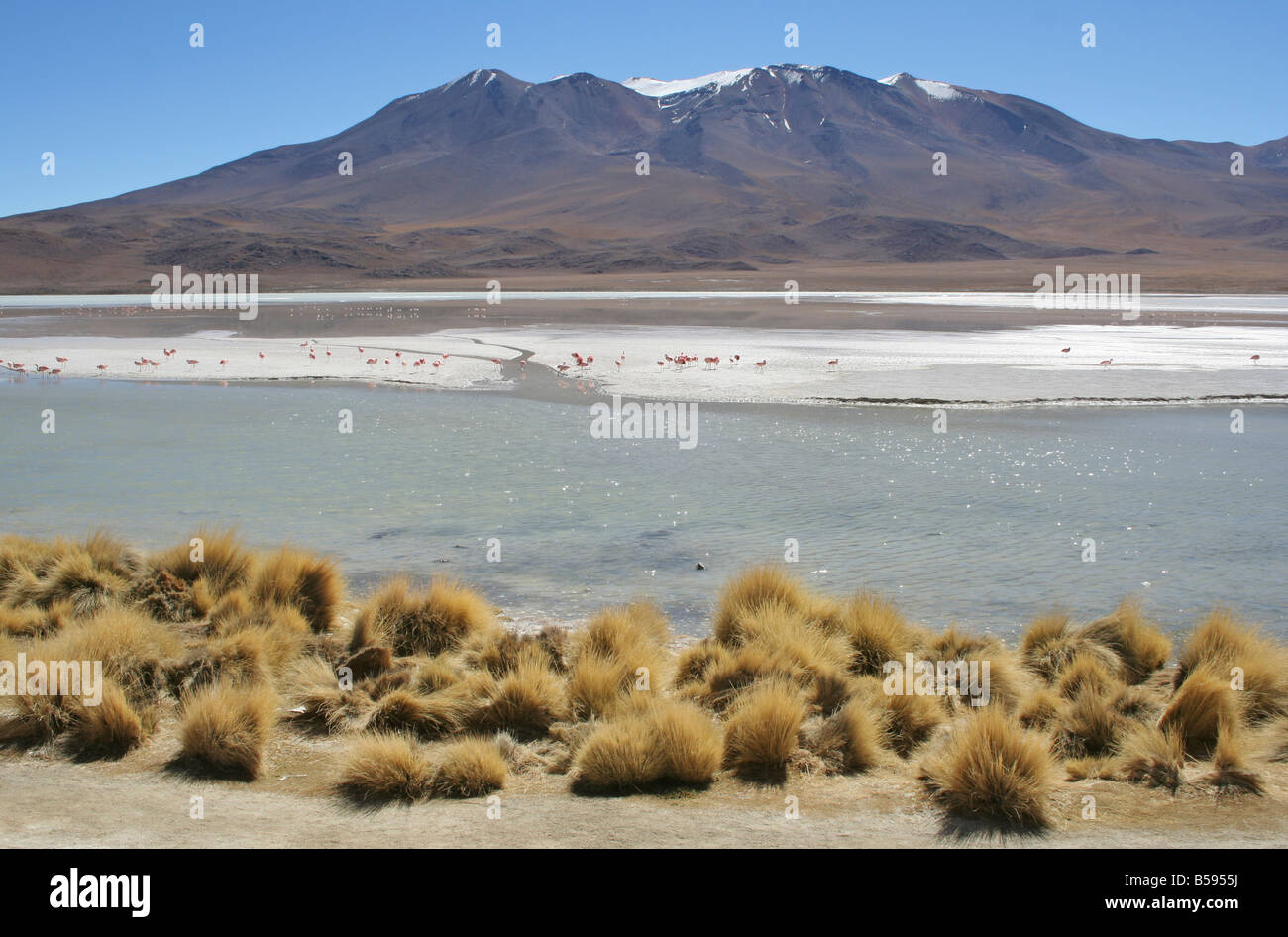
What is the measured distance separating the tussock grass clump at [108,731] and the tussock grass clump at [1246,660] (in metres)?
5.10

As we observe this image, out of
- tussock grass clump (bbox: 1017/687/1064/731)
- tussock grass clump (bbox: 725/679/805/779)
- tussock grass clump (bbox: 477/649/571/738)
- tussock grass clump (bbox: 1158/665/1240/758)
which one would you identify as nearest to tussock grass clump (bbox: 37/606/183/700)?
tussock grass clump (bbox: 477/649/571/738)

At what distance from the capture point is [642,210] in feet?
428

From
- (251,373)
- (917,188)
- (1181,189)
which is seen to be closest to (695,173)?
(917,188)

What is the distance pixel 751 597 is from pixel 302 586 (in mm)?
2769

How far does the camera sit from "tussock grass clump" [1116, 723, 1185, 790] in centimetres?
466

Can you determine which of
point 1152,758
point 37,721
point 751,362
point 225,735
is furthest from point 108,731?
point 751,362

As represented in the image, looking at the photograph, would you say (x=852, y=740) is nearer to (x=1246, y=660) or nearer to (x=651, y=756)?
(x=651, y=756)

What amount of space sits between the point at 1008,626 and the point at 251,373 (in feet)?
54.3

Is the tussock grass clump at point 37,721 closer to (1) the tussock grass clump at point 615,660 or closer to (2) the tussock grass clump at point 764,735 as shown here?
(1) the tussock grass clump at point 615,660

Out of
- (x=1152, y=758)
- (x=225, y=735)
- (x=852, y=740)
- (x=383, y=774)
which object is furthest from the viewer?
(x=852, y=740)

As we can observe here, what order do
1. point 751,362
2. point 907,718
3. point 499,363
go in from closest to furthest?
1. point 907,718
2. point 751,362
3. point 499,363

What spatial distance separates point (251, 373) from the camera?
20.2 meters

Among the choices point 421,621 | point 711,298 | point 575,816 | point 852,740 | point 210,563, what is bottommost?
point 575,816

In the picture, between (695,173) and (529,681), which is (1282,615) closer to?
(529,681)
